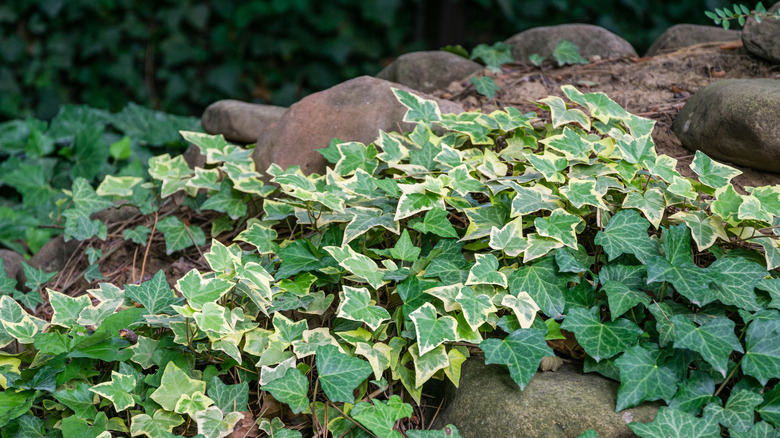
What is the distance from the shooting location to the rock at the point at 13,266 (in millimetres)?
2213

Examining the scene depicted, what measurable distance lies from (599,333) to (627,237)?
0.86 feet

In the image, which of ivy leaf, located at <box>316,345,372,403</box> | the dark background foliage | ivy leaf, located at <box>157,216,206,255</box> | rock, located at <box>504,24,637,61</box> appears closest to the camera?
ivy leaf, located at <box>316,345,372,403</box>

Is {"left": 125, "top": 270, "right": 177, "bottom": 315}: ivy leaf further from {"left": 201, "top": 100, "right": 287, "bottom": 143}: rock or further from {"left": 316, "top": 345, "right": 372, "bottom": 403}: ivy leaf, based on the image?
{"left": 201, "top": 100, "right": 287, "bottom": 143}: rock

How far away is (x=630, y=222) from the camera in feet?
5.01

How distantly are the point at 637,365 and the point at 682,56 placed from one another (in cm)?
164

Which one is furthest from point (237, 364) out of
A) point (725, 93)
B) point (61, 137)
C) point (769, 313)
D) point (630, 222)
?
point (61, 137)

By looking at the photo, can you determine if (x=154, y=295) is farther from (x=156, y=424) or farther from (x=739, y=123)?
(x=739, y=123)

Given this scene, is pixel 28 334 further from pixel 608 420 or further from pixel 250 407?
pixel 608 420

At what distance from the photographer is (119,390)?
1.38 meters

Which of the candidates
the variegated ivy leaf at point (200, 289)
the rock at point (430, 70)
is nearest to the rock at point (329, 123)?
the rock at point (430, 70)

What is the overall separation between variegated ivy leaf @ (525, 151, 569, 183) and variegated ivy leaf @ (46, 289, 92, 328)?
4.12ft

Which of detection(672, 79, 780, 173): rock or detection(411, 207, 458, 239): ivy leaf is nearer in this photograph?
detection(411, 207, 458, 239): ivy leaf

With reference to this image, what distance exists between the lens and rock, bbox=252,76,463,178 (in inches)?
83.5

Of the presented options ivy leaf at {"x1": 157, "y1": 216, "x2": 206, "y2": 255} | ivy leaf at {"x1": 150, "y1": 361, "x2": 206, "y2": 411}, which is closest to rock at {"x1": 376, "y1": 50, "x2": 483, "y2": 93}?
ivy leaf at {"x1": 157, "y1": 216, "x2": 206, "y2": 255}
